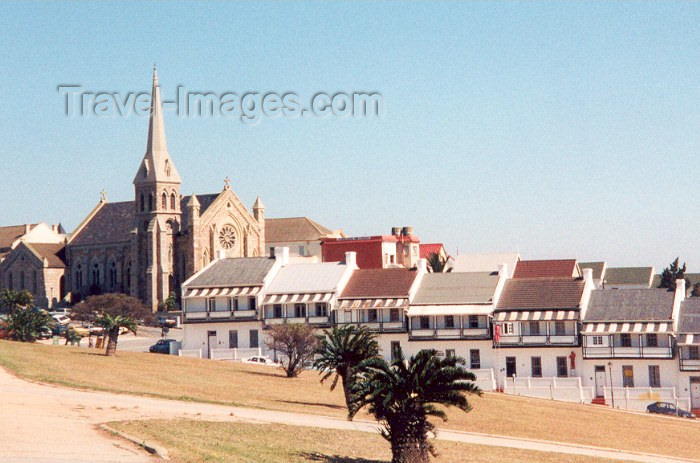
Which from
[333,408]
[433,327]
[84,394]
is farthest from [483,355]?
[84,394]

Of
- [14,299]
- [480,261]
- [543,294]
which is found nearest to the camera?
[543,294]

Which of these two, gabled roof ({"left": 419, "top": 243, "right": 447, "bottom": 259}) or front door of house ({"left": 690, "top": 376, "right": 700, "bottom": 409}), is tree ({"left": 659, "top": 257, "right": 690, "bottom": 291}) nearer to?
gabled roof ({"left": 419, "top": 243, "right": 447, "bottom": 259})

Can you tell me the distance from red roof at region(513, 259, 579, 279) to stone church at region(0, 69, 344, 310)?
1745 inches

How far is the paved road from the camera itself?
105ft

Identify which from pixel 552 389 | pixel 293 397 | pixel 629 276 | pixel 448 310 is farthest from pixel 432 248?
pixel 293 397

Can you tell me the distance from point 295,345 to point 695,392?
26195 millimetres

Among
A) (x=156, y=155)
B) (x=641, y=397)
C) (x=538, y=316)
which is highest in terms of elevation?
(x=156, y=155)

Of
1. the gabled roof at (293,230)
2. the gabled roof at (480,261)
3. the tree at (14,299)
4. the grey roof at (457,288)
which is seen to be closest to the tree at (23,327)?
the grey roof at (457,288)

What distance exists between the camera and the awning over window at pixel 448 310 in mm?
82688

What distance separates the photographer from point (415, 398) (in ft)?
128

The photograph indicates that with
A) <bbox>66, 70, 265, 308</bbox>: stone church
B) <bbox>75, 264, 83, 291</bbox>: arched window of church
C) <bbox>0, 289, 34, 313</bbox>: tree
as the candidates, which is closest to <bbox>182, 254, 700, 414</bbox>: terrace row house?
<bbox>0, 289, 34, 313</bbox>: tree

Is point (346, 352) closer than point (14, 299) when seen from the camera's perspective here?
Yes

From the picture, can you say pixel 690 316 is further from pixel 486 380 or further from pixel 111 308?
pixel 111 308

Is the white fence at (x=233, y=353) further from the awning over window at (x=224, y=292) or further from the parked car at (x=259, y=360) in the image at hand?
the awning over window at (x=224, y=292)
